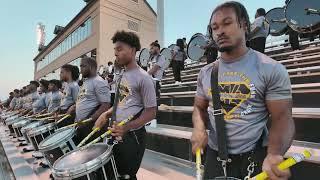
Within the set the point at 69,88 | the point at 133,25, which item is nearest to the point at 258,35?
the point at 69,88

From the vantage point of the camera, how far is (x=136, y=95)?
2785 millimetres

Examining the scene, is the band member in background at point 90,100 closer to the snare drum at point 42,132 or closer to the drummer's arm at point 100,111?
the drummer's arm at point 100,111

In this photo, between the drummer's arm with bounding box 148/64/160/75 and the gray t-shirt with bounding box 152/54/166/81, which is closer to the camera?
the drummer's arm with bounding box 148/64/160/75

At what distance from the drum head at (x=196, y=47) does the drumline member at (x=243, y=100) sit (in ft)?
20.7

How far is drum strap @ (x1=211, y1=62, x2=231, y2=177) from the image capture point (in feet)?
5.56

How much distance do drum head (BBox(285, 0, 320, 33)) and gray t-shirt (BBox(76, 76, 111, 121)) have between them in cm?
334

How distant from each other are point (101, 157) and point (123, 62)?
2.88 feet

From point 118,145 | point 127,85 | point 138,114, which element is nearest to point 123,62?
point 127,85

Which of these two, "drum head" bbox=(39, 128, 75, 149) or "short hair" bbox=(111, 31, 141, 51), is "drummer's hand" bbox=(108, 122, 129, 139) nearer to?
"short hair" bbox=(111, 31, 141, 51)

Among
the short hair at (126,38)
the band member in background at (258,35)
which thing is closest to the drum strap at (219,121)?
the short hair at (126,38)

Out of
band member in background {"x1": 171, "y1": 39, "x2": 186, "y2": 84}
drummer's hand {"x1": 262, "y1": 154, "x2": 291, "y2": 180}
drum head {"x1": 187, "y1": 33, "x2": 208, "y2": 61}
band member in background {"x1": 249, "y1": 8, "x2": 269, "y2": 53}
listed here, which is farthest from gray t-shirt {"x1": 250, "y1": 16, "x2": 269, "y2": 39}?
drummer's hand {"x1": 262, "y1": 154, "x2": 291, "y2": 180}

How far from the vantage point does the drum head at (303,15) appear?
505cm

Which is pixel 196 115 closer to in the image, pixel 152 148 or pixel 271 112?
pixel 271 112

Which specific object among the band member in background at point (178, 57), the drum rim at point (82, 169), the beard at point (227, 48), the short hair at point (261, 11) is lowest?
the drum rim at point (82, 169)
